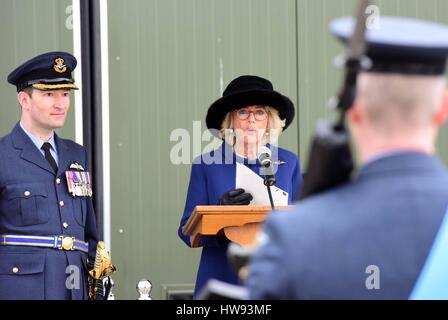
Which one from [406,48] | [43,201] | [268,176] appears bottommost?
[43,201]

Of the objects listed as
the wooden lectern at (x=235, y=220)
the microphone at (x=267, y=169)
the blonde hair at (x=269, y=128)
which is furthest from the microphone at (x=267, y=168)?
the blonde hair at (x=269, y=128)

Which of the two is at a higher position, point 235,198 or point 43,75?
point 43,75

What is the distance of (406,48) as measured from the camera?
2391 millimetres

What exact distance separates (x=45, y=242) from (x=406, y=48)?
3.10 meters

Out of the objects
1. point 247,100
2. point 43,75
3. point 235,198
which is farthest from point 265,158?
Answer: point 43,75

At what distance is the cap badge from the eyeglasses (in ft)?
2.70

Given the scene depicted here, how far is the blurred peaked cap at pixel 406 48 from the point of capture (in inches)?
93.1

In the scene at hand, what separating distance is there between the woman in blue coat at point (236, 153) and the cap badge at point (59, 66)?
699 millimetres

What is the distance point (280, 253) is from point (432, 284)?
31cm

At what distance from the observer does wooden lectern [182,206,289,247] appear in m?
4.68

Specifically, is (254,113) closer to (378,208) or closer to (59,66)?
(59,66)

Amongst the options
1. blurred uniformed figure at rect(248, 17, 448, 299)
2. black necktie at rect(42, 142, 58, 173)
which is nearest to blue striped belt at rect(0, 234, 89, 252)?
black necktie at rect(42, 142, 58, 173)

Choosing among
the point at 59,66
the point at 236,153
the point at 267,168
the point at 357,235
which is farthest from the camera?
the point at 59,66
